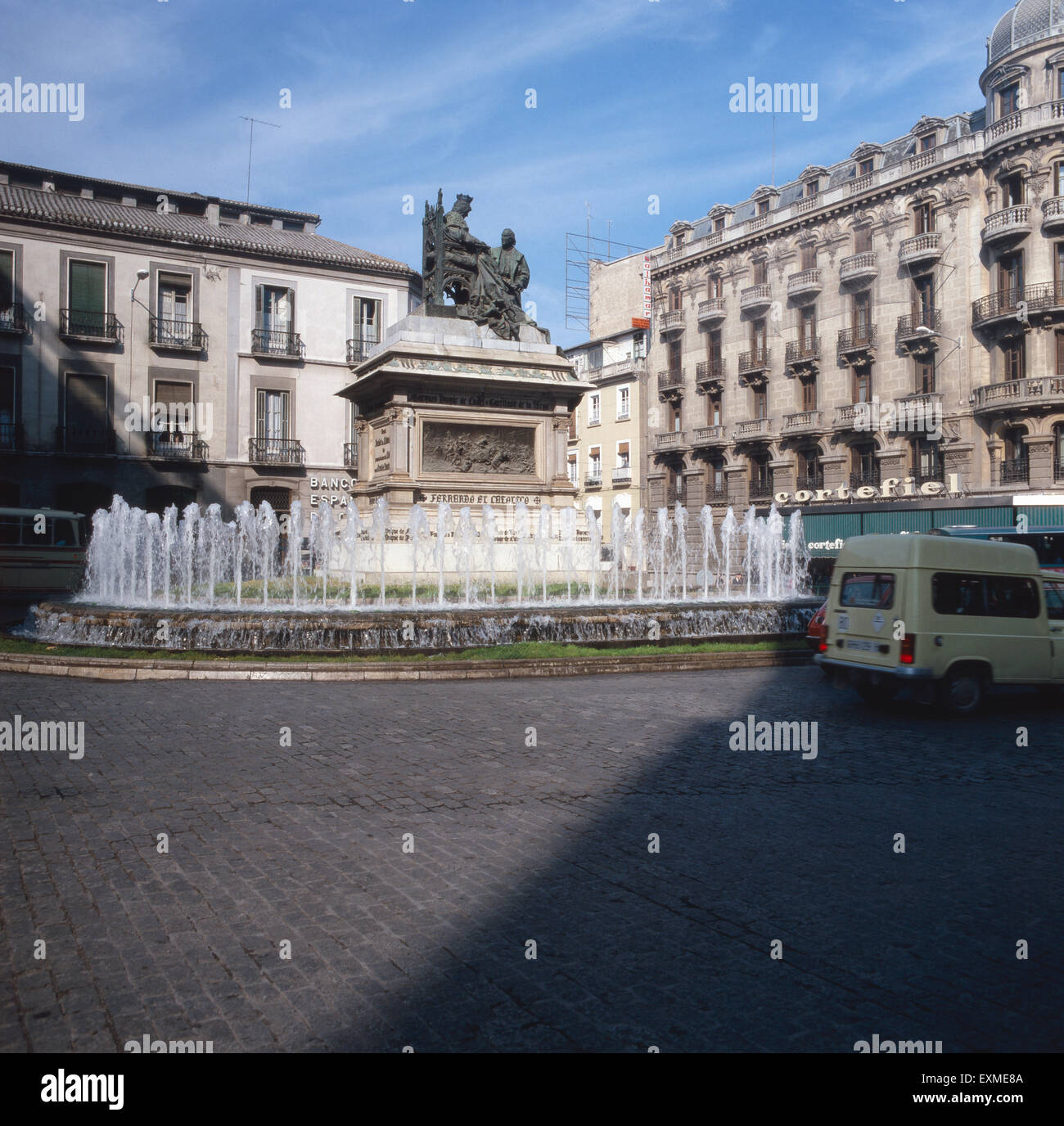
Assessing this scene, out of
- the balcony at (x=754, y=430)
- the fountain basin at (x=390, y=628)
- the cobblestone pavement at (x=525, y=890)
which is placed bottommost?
the cobblestone pavement at (x=525, y=890)

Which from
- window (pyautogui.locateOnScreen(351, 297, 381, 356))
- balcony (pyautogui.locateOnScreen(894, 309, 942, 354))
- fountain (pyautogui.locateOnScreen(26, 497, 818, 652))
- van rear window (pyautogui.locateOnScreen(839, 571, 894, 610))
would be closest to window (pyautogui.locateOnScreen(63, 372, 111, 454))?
window (pyautogui.locateOnScreen(351, 297, 381, 356))

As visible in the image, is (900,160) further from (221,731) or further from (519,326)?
(221,731)

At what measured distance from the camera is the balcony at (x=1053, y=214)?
35.1 meters

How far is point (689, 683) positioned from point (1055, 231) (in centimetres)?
3205

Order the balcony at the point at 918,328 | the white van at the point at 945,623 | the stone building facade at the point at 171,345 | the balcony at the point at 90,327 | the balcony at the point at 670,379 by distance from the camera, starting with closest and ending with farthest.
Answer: the white van at the point at 945,623
the stone building facade at the point at 171,345
the balcony at the point at 90,327
the balcony at the point at 918,328
the balcony at the point at 670,379

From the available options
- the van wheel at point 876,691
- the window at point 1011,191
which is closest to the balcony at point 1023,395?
the window at point 1011,191

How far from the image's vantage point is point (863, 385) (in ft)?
143

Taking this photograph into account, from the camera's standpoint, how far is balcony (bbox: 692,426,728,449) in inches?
1971

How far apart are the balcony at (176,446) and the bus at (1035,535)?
2737 centimetres

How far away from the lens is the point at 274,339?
132 ft

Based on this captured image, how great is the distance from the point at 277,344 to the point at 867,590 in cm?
3398

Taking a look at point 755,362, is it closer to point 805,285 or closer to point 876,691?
point 805,285

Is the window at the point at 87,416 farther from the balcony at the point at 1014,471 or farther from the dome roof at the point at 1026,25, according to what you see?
the dome roof at the point at 1026,25
